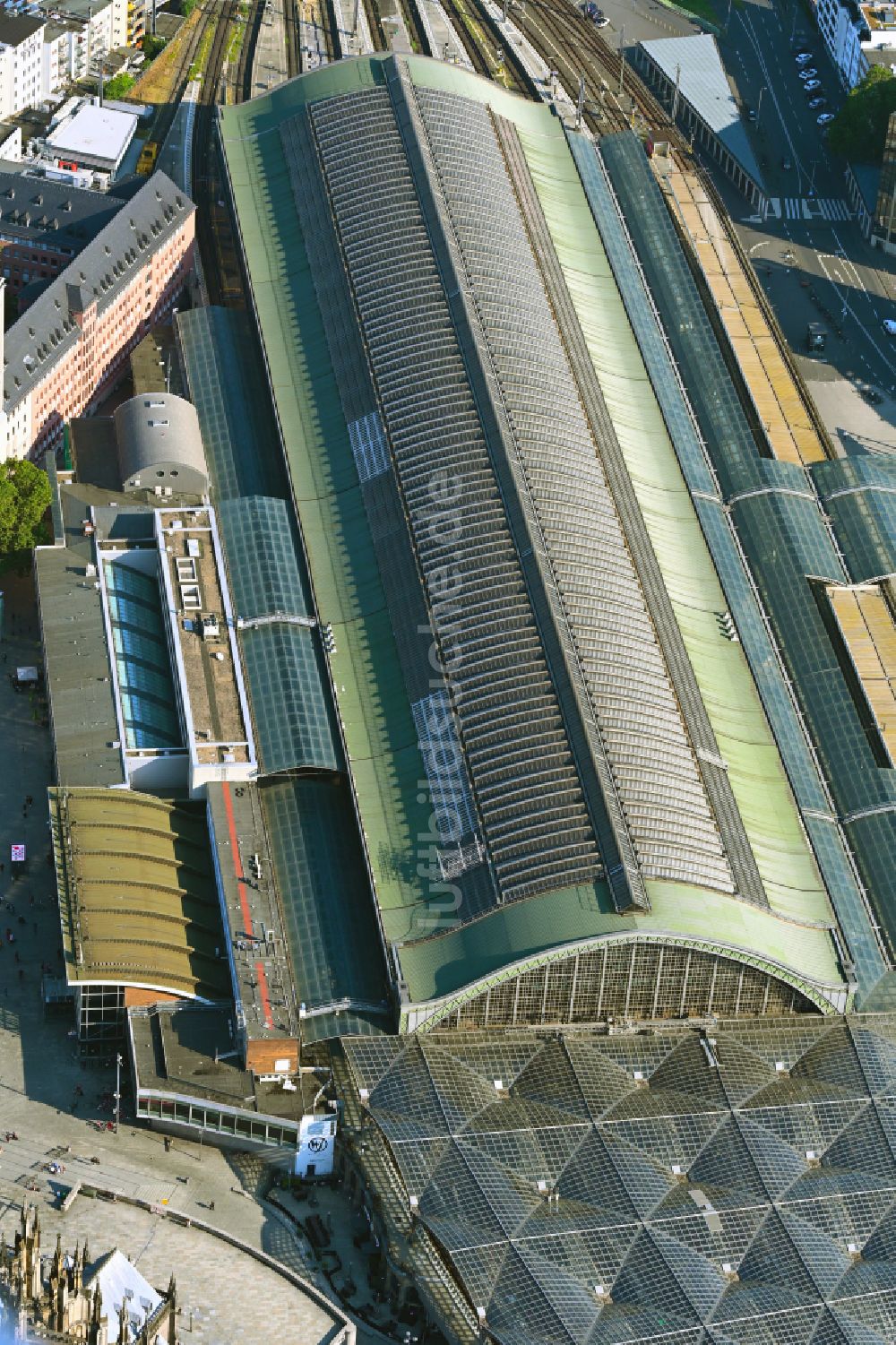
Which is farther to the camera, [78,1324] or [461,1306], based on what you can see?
[461,1306]

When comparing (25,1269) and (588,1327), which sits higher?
(25,1269)

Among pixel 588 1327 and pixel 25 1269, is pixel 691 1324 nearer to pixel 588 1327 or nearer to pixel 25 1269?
pixel 588 1327

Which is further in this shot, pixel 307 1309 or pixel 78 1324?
pixel 307 1309

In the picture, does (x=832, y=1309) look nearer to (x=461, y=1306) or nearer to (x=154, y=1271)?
(x=461, y=1306)

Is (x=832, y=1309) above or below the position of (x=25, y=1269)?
below

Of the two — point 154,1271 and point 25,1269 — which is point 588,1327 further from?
point 25,1269

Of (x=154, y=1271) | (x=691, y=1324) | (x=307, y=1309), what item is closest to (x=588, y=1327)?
(x=691, y=1324)

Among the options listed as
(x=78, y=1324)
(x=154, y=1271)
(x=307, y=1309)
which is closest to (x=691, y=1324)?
(x=307, y=1309)
